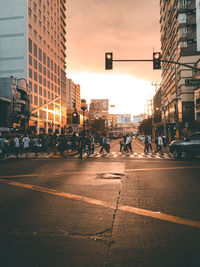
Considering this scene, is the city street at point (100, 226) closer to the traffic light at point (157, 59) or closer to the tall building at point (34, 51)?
the traffic light at point (157, 59)

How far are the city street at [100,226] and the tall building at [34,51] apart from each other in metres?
53.4

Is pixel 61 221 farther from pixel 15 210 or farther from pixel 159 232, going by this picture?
pixel 159 232

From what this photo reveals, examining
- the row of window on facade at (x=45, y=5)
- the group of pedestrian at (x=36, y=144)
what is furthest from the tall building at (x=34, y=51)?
the group of pedestrian at (x=36, y=144)

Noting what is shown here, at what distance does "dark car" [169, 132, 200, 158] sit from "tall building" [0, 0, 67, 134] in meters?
45.7

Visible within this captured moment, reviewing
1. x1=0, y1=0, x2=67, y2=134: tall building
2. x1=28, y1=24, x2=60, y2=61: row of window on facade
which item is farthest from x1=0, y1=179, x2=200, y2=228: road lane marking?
x1=28, y1=24, x2=60, y2=61: row of window on facade

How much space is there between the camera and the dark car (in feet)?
51.1

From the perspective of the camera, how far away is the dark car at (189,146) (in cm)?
1558

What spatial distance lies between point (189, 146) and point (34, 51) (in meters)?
54.3

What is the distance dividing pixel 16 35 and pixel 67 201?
199 feet

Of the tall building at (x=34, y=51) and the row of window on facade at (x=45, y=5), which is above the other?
the row of window on facade at (x=45, y=5)

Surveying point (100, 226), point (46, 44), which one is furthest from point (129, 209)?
point (46, 44)

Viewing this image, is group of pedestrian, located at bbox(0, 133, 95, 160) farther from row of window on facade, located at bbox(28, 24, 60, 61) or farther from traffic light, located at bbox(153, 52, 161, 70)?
row of window on facade, located at bbox(28, 24, 60, 61)

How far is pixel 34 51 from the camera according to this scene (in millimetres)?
60500

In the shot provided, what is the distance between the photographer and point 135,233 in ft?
12.1
